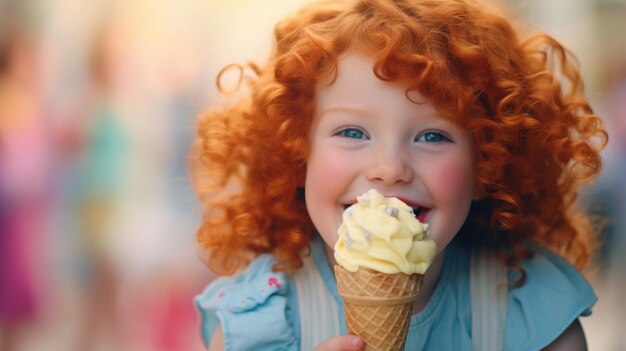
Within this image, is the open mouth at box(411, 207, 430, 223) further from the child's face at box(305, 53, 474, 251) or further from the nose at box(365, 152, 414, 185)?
the nose at box(365, 152, 414, 185)

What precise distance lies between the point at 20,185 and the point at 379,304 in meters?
2.45

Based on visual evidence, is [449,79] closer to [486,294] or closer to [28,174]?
[486,294]

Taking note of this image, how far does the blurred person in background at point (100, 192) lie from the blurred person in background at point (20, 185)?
19 cm

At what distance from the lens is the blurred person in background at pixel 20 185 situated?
354 cm

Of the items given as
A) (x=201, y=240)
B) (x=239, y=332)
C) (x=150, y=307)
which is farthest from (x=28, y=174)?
(x=239, y=332)

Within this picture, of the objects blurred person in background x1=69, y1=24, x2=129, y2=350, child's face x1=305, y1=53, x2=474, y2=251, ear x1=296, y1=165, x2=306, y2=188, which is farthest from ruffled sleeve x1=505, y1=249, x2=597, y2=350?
blurred person in background x1=69, y1=24, x2=129, y2=350

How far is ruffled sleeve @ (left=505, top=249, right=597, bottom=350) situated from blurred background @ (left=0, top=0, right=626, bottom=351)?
1563mm

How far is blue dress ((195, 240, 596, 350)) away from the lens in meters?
2.10

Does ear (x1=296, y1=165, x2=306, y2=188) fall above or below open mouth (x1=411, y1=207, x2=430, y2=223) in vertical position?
below

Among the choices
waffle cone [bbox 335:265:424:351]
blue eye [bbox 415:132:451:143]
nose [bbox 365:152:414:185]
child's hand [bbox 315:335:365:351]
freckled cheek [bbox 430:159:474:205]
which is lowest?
child's hand [bbox 315:335:365:351]

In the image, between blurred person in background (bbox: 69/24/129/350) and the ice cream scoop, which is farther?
blurred person in background (bbox: 69/24/129/350)

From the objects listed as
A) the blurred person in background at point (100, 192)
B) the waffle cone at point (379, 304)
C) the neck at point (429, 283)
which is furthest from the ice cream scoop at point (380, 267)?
the blurred person in background at point (100, 192)

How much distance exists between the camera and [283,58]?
6.86ft

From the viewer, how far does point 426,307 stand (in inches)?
86.7
